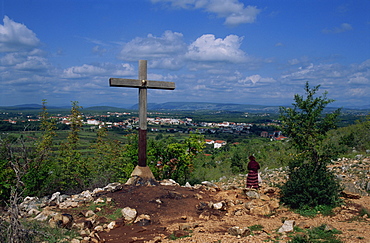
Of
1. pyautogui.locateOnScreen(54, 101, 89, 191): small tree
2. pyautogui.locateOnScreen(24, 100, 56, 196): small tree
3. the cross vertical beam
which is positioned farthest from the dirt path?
pyautogui.locateOnScreen(54, 101, 89, 191): small tree

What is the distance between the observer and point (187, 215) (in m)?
7.28

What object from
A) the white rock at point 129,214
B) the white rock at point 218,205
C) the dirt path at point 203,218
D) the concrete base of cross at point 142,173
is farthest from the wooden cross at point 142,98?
the white rock at point 218,205

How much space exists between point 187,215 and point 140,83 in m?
4.58

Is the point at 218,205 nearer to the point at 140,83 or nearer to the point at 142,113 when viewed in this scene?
the point at 142,113

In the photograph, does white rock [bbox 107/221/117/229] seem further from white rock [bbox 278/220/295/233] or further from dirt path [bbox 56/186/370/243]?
white rock [bbox 278/220/295/233]

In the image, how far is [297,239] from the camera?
4.86 meters

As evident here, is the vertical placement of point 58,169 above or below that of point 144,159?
below

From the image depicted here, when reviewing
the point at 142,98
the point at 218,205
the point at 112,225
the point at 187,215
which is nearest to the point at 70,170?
the point at 142,98

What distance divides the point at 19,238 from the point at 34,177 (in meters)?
5.77

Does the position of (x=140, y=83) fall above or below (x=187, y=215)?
above

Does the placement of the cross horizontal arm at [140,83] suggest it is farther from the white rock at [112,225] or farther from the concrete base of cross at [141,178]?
the white rock at [112,225]

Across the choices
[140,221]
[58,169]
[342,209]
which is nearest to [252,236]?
[140,221]

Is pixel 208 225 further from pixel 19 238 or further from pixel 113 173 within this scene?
pixel 113 173

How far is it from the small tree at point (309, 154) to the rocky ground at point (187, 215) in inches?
18.3
